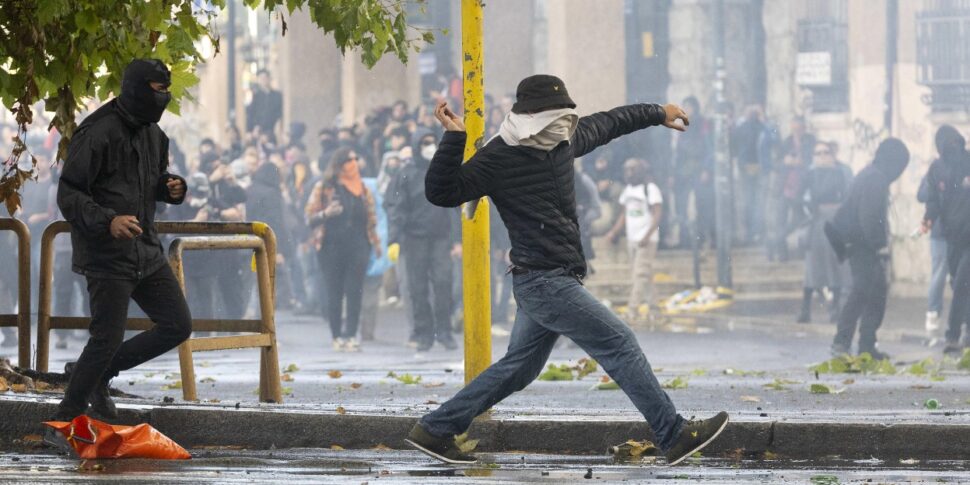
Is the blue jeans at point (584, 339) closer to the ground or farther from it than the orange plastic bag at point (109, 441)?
farther from it

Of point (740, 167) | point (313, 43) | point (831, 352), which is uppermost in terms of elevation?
point (313, 43)

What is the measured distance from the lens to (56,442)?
317 inches

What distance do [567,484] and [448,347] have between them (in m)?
9.07

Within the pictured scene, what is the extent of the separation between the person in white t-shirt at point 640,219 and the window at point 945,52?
3213 millimetres

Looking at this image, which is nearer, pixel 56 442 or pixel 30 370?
pixel 56 442

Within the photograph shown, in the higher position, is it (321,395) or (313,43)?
(313,43)

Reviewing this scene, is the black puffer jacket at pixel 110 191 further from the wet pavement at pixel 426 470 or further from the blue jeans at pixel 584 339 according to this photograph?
the blue jeans at pixel 584 339

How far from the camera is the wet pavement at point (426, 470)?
7191 mm

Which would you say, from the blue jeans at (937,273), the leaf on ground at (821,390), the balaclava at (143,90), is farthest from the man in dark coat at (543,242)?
the blue jeans at (937,273)

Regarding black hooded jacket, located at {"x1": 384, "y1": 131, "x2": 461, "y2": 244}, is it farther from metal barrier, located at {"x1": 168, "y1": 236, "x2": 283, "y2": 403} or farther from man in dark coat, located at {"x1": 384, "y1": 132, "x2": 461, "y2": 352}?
metal barrier, located at {"x1": 168, "y1": 236, "x2": 283, "y2": 403}

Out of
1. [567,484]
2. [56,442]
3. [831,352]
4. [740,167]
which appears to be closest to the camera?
[567,484]

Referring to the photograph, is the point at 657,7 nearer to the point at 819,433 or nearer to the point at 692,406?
the point at 692,406

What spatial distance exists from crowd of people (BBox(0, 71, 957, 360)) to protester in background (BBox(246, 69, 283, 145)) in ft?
0.50

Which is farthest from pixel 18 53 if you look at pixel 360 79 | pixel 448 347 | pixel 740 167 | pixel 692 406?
pixel 360 79
